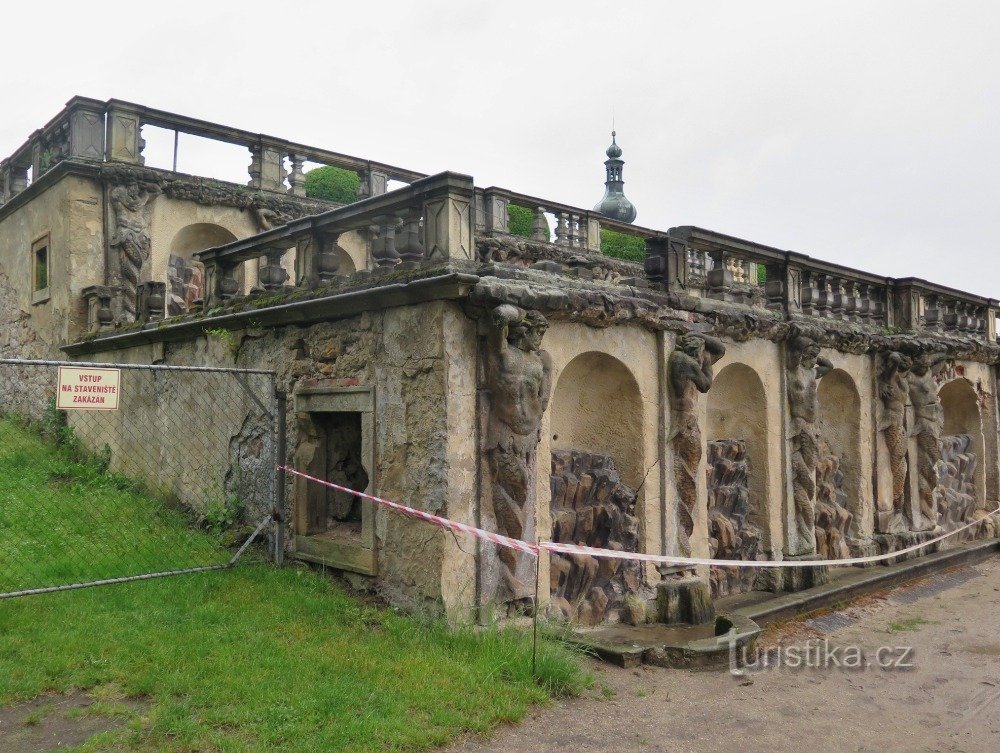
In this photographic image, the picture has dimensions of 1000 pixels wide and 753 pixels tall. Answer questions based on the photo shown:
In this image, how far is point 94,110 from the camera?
12.1 meters

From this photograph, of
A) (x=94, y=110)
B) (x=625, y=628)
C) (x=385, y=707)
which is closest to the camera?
(x=385, y=707)

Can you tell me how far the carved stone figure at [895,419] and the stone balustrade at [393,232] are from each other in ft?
25.3

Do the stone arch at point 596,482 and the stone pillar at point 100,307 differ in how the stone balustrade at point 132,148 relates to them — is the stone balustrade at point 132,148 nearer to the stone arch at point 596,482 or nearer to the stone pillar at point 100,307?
the stone pillar at point 100,307

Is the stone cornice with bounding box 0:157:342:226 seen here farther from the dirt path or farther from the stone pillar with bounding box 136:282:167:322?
the dirt path

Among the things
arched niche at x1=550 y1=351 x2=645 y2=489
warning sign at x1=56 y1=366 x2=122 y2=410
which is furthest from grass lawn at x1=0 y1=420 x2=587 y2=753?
arched niche at x1=550 y1=351 x2=645 y2=489

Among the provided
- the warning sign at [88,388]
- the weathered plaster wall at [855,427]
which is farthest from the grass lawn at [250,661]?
the weathered plaster wall at [855,427]

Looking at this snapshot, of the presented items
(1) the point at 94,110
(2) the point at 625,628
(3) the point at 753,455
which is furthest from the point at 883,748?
(1) the point at 94,110

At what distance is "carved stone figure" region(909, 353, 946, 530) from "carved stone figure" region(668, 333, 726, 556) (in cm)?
544

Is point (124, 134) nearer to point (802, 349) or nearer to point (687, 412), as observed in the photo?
point (687, 412)

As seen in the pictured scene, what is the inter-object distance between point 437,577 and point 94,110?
31.8ft

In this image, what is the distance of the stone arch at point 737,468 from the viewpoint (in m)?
9.32

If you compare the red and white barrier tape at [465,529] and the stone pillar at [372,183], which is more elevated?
the stone pillar at [372,183]

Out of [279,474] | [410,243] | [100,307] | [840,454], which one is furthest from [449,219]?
[840,454]

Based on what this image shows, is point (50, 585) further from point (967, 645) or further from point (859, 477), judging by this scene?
point (859, 477)
